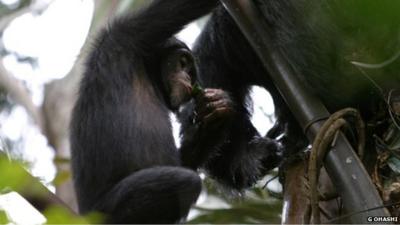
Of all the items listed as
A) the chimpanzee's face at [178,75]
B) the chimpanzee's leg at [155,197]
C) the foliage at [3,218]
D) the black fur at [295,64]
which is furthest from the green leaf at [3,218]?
the chimpanzee's face at [178,75]

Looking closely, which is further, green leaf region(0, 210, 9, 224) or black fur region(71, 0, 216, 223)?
black fur region(71, 0, 216, 223)

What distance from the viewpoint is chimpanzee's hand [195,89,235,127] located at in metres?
3.96

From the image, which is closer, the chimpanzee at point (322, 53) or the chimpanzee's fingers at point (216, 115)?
the chimpanzee at point (322, 53)

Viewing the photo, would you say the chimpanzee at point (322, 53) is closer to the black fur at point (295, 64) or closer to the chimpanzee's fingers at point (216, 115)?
the black fur at point (295, 64)

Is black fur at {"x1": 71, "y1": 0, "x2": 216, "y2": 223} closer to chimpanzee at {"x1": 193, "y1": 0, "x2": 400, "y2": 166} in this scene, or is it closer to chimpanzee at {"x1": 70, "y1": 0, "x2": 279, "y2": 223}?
chimpanzee at {"x1": 70, "y1": 0, "x2": 279, "y2": 223}

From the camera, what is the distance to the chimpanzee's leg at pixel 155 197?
3209 mm

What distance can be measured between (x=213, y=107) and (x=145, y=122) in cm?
44

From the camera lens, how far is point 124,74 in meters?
3.80

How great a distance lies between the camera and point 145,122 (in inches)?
147

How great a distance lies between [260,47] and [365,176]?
0.80 metres

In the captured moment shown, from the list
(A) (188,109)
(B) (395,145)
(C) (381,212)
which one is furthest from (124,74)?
(C) (381,212)

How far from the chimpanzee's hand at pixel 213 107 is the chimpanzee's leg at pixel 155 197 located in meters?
0.76

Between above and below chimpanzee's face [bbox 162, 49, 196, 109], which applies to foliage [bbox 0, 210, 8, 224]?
above

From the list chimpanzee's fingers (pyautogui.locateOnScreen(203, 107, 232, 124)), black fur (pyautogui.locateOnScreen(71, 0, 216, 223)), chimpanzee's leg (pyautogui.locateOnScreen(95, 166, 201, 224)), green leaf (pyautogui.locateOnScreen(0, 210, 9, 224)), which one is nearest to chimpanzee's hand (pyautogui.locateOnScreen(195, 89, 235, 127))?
chimpanzee's fingers (pyautogui.locateOnScreen(203, 107, 232, 124))
